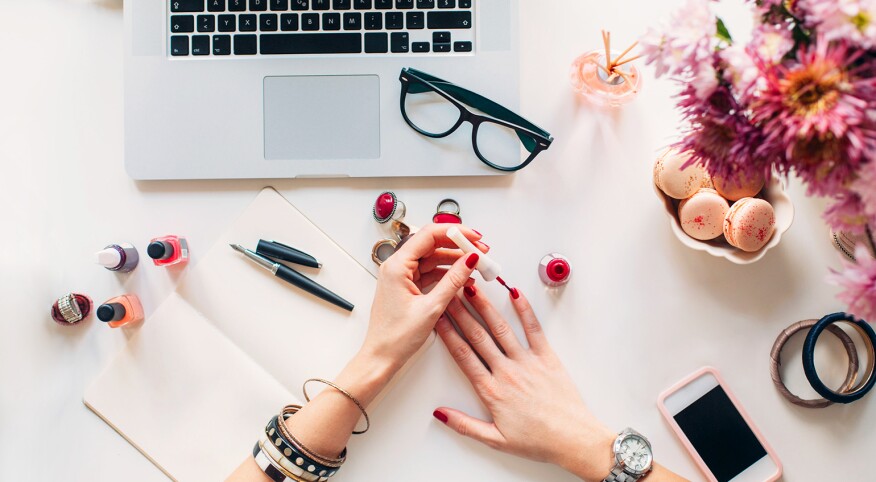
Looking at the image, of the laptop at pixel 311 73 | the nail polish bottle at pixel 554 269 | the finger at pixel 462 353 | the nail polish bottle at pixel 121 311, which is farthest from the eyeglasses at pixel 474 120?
the nail polish bottle at pixel 121 311

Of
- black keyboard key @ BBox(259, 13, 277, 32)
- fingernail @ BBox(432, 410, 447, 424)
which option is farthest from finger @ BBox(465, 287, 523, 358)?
black keyboard key @ BBox(259, 13, 277, 32)

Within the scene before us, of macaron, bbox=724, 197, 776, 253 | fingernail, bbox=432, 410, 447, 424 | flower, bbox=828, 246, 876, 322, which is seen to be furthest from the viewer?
fingernail, bbox=432, 410, 447, 424

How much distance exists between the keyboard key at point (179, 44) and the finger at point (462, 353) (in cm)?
52

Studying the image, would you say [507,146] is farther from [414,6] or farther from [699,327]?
[699,327]

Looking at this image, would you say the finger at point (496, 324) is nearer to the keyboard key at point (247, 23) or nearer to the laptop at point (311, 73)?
the laptop at point (311, 73)

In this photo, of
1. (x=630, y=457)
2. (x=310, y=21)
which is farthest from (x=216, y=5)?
(x=630, y=457)

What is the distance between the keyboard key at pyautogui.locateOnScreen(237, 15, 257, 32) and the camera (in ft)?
2.66

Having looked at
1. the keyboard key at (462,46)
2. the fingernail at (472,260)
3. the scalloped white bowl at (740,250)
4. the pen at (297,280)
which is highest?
the keyboard key at (462,46)

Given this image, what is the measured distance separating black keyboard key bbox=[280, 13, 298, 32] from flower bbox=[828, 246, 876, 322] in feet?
2.31

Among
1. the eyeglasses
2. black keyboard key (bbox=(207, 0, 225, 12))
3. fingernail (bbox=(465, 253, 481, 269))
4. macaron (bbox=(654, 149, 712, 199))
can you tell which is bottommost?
fingernail (bbox=(465, 253, 481, 269))

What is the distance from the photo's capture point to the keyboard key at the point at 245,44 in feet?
2.67

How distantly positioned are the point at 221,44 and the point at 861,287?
0.79 meters

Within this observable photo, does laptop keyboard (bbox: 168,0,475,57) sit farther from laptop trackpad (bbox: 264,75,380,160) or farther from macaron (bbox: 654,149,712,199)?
macaron (bbox: 654,149,712,199)

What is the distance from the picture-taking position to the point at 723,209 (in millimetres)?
762
